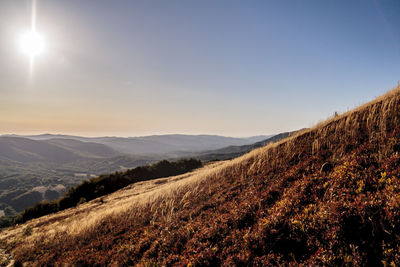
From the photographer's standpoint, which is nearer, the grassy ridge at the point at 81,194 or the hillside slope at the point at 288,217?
the hillside slope at the point at 288,217

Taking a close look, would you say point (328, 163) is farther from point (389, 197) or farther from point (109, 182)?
point (109, 182)

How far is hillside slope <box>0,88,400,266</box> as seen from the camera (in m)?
3.50

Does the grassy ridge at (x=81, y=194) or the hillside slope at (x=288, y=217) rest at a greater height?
the hillside slope at (x=288, y=217)

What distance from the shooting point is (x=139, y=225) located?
28.6 ft

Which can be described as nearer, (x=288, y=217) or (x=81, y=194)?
(x=288, y=217)

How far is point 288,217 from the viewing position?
466 centimetres

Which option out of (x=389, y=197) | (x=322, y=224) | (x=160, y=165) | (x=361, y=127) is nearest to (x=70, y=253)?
(x=322, y=224)

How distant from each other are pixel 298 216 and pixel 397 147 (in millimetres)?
4034

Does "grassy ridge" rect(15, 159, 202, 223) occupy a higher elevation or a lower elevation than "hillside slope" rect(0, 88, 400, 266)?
lower

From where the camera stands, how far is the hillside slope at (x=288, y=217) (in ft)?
11.5

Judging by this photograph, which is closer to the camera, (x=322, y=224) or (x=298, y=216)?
(x=322, y=224)

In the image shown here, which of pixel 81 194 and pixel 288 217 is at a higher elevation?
pixel 288 217

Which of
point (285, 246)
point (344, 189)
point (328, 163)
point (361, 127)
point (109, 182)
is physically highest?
point (361, 127)

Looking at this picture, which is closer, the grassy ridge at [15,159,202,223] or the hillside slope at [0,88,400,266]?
the hillside slope at [0,88,400,266]
